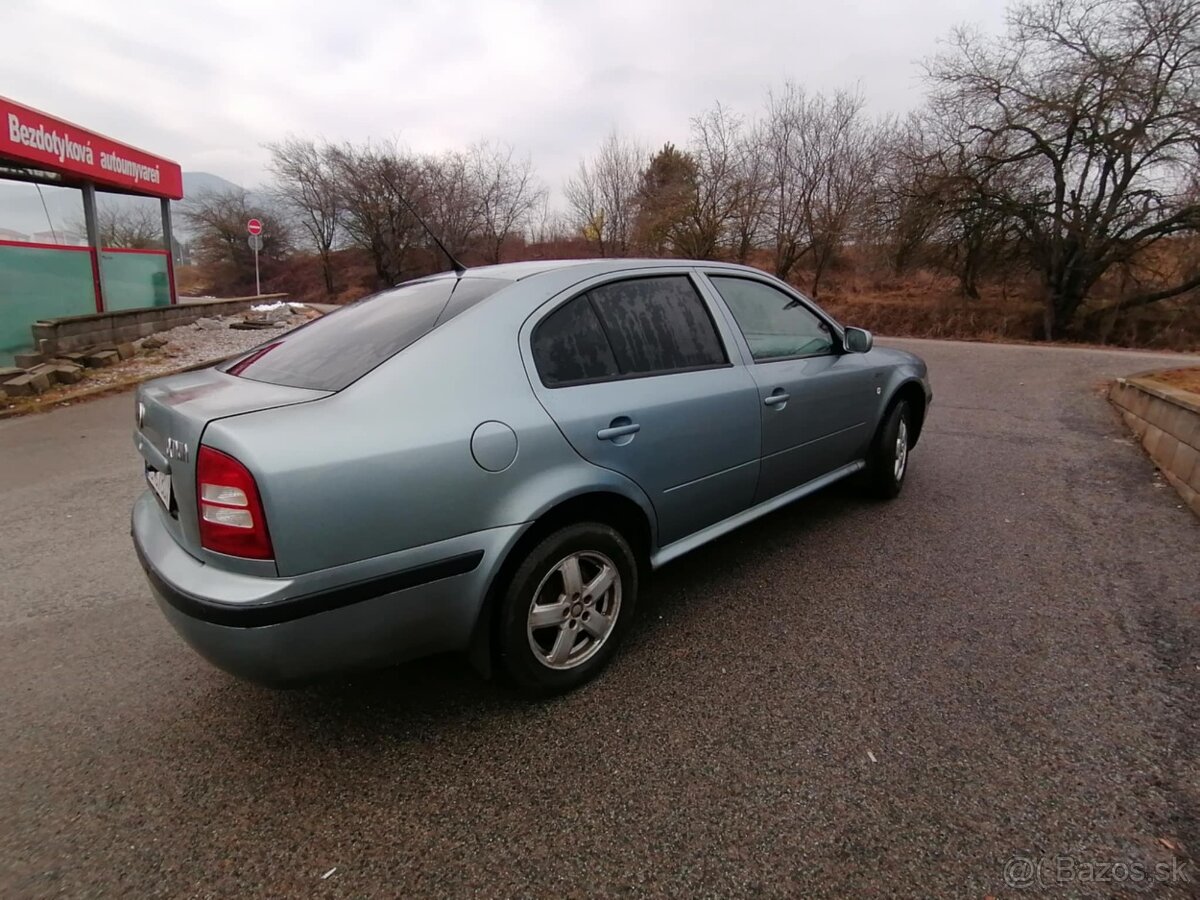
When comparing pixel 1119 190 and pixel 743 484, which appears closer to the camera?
pixel 743 484

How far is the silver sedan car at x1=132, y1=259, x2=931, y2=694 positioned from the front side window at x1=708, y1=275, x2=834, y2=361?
34mm

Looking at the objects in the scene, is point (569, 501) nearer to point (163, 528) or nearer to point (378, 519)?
point (378, 519)

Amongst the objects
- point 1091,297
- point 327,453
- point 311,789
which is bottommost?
point 311,789

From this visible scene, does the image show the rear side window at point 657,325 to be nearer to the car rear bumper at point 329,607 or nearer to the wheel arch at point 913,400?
the car rear bumper at point 329,607

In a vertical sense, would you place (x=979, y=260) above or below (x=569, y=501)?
above

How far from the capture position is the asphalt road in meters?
1.71

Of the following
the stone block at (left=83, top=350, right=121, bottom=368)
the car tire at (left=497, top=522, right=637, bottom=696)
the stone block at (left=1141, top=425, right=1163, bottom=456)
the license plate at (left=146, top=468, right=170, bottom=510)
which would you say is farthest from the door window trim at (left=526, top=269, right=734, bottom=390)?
the stone block at (left=83, top=350, right=121, bottom=368)

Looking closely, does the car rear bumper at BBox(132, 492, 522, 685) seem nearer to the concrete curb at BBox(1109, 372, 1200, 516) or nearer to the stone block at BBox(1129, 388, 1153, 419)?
the concrete curb at BBox(1109, 372, 1200, 516)

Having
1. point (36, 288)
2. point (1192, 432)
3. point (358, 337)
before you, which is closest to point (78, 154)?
point (36, 288)

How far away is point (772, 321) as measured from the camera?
3.53 m

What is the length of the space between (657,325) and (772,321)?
1019 millimetres

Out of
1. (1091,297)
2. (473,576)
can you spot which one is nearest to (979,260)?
(1091,297)

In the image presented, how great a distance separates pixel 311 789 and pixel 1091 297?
24.0m

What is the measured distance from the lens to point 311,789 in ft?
6.46
